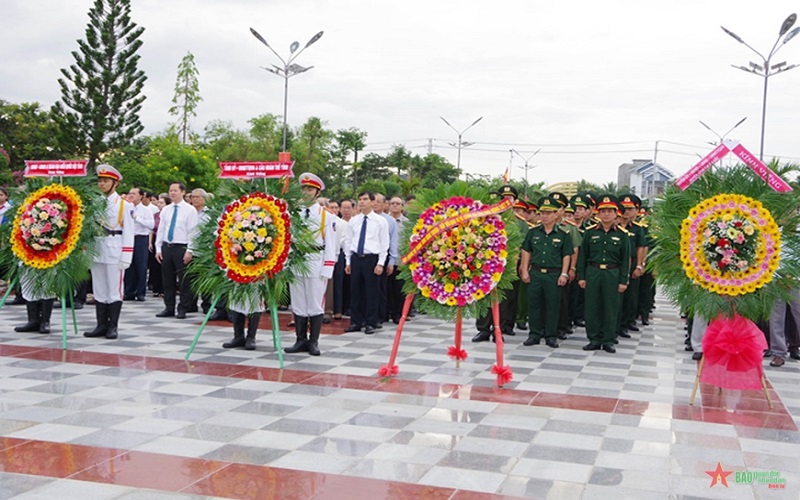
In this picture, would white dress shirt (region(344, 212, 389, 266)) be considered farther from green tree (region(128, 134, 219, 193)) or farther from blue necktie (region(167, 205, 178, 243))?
green tree (region(128, 134, 219, 193))

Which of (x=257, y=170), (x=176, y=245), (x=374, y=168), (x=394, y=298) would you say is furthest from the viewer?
(x=374, y=168)

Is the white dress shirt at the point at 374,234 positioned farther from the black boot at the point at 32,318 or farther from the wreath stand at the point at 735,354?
the wreath stand at the point at 735,354

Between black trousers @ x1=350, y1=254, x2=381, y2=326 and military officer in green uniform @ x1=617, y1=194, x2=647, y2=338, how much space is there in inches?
116

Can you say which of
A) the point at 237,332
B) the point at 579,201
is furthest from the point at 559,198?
the point at 237,332

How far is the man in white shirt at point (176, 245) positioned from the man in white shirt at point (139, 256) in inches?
59.0

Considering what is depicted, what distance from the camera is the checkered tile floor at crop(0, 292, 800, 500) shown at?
378 centimetres

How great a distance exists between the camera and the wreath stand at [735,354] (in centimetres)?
570

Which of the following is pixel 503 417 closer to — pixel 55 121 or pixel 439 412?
pixel 439 412

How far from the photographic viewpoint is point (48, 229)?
715 centimetres

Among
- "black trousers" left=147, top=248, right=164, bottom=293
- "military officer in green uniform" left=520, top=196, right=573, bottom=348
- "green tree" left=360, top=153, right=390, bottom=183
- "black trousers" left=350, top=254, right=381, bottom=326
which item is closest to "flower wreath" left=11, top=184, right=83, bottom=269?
"black trousers" left=350, top=254, right=381, bottom=326

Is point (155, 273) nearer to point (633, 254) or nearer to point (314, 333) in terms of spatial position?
point (314, 333)

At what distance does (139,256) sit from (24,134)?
27.0 metres

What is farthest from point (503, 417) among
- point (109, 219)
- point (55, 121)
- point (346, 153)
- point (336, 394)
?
point (346, 153)

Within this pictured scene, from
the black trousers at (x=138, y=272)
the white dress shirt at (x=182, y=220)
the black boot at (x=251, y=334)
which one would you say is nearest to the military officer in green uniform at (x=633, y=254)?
the black boot at (x=251, y=334)
